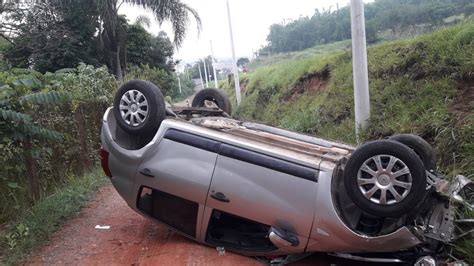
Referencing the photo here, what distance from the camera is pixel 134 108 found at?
16.1 feet

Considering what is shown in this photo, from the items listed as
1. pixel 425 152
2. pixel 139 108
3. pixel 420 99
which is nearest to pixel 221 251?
pixel 139 108

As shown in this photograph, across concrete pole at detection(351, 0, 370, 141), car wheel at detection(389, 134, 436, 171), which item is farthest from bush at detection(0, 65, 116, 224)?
concrete pole at detection(351, 0, 370, 141)

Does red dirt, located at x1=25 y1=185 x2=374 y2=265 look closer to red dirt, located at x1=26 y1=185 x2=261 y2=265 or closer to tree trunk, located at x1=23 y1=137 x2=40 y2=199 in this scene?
red dirt, located at x1=26 y1=185 x2=261 y2=265

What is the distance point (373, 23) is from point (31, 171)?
2258 cm

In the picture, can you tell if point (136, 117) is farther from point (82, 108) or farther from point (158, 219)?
point (82, 108)

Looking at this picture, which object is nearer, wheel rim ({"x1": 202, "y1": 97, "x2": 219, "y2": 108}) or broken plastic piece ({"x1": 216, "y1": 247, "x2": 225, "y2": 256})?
broken plastic piece ({"x1": 216, "y1": 247, "x2": 225, "y2": 256})

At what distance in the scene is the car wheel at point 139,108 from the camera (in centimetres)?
480

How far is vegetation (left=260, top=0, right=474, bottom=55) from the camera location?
17683 mm

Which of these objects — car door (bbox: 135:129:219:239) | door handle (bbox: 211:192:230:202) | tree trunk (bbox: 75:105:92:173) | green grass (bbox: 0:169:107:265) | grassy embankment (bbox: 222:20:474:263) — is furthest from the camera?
tree trunk (bbox: 75:105:92:173)

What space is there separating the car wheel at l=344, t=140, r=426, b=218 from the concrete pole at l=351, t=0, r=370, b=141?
3.98 metres

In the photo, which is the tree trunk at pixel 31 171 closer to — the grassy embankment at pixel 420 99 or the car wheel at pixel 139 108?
the car wheel at pixel 139 108

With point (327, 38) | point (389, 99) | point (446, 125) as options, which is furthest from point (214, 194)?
point (327, 38)

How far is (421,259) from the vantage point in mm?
3867

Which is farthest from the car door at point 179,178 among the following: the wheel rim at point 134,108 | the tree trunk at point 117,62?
the tree trunk at point 117,62
